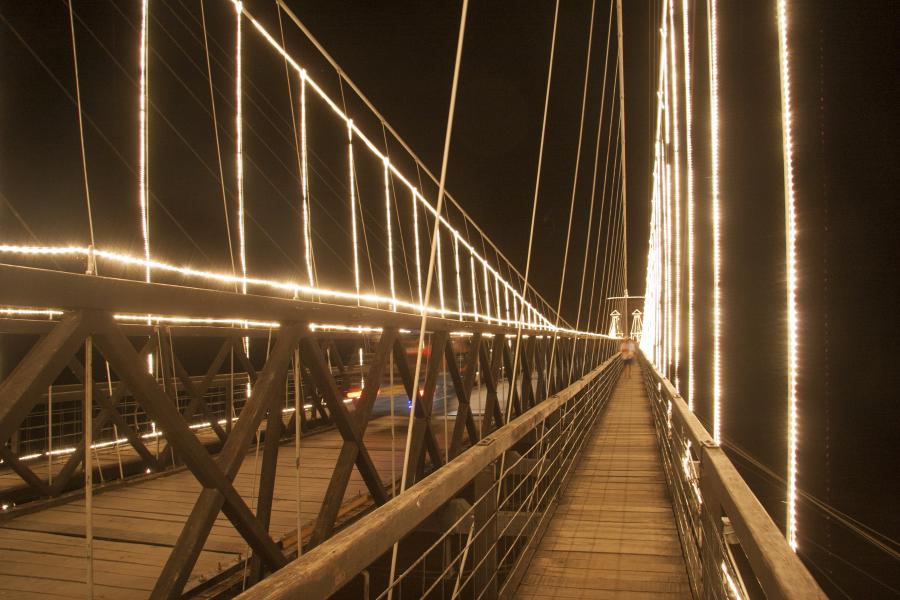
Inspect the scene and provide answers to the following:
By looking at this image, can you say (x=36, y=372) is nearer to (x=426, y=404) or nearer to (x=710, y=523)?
(x=710, y=523)

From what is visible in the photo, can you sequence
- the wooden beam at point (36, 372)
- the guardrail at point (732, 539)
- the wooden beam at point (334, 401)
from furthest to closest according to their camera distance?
the wooden beam at point (334, 401) → the wooden beam at point (36, 372) → the guardrail at point (732, 539)

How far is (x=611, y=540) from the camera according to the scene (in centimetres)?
351

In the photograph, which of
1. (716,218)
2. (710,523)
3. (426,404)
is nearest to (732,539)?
(710,523)

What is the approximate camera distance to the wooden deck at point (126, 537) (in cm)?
272

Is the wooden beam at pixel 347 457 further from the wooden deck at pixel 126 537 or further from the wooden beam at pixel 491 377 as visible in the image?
the wooden beam at pixel 491 377

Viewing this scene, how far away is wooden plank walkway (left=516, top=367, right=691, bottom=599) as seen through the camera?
284 cm

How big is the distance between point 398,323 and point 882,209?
173 centimetres

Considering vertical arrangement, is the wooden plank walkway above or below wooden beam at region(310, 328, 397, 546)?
below

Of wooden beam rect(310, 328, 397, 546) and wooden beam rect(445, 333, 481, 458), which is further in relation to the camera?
wooden beam rect(445, 333, 481, 458)

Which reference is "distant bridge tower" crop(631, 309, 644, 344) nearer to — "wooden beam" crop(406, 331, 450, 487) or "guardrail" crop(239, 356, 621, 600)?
"guardrail" crop(239, 356, 621, 600)

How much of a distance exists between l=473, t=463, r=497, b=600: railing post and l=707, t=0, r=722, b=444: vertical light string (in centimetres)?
265

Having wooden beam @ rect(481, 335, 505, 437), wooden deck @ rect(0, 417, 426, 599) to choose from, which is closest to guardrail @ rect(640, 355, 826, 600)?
wooden beam @ rect(481, 335, 505, 437)

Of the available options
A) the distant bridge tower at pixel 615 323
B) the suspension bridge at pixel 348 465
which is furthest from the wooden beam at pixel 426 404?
the distant bridge tower at pixel 615 323

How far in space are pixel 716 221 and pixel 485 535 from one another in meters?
3.44
